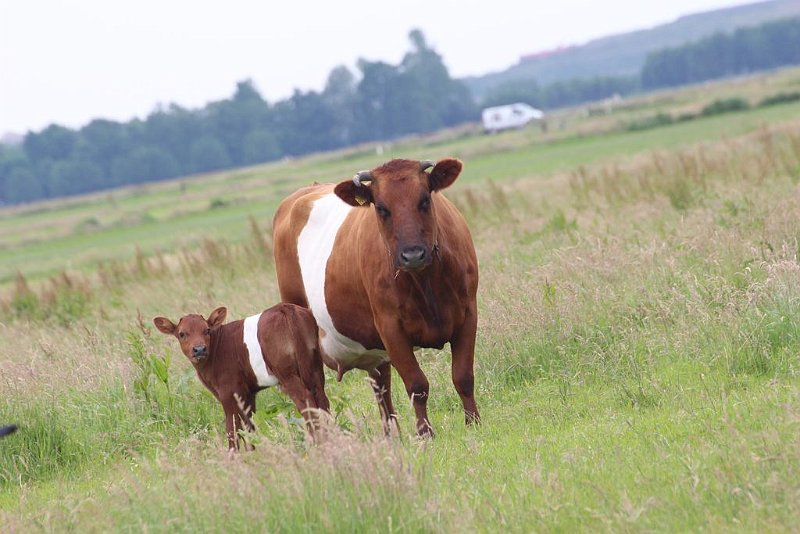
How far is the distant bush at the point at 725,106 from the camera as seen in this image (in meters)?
56.2

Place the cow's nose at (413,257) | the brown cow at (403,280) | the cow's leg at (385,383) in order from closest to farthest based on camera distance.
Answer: the cow's nose at (413,257), the brown cow at (403,280), the cow's leg at (385,383)

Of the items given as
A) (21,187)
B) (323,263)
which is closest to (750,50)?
(21,187)

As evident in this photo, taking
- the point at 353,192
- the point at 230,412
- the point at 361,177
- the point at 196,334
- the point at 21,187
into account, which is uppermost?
the point at 361,177

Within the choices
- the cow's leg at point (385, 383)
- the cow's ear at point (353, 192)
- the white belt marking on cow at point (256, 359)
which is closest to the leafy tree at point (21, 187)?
the cow's leg at point (385, 383)

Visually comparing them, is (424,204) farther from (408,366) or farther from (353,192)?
(408,366)

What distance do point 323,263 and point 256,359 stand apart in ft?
3.91

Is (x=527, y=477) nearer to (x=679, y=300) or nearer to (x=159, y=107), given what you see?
(x=679, y=300)

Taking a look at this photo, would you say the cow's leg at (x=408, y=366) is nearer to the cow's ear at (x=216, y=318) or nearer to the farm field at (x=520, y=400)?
the farm field at (x=520, y=400)

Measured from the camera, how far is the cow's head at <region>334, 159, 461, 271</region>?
7664 mm


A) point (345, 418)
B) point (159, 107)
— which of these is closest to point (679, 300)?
point (345, 418)

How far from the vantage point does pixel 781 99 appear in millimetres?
55188

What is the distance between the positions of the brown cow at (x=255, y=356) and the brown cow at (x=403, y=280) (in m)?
0.47

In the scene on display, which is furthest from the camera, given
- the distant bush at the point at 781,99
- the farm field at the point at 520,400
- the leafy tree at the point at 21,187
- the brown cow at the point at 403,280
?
the leafy tree at the point at 21,187

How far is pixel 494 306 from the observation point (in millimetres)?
10219
